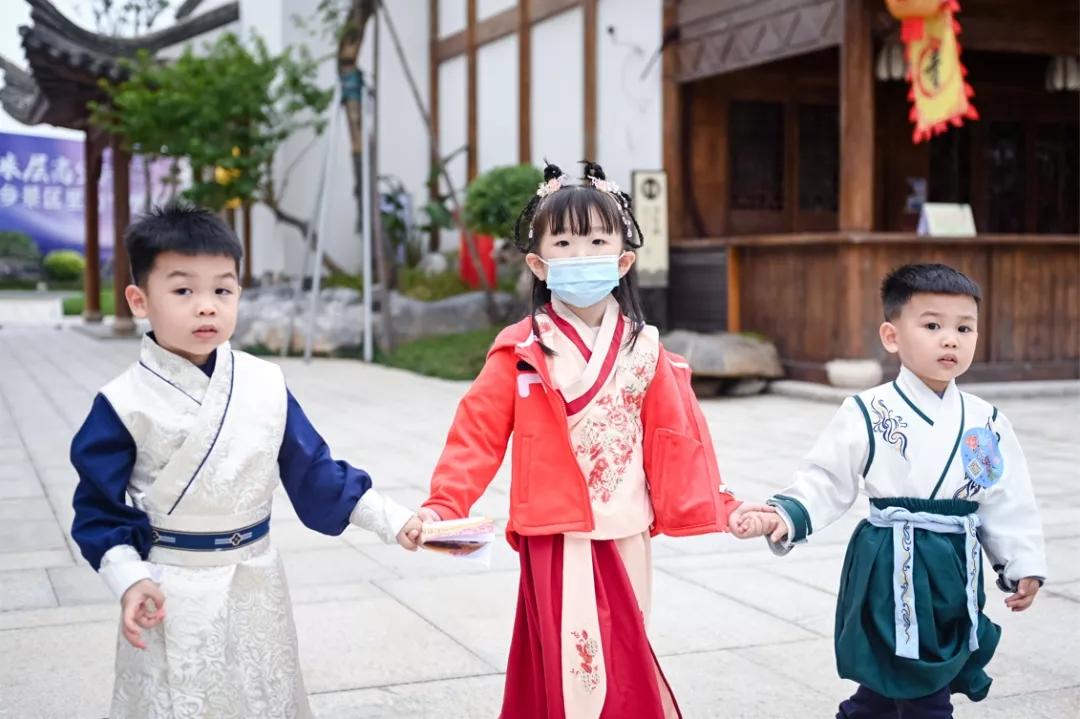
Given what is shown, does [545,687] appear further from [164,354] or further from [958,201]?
[958,201]

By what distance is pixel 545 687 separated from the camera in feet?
8.08

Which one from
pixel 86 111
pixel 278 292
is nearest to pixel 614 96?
pixel 278 292

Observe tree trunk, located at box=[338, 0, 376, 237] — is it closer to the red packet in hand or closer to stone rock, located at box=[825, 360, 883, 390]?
stone rock, located at box=[825, 360, 883, 390]

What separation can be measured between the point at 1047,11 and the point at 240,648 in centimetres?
950

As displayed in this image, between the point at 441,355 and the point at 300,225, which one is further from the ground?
the point at 300,225

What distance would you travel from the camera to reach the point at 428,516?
239 cm

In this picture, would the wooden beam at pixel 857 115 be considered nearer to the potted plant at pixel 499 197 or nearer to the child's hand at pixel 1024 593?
the potted plant at pixel 499 197

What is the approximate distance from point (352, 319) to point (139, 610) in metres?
11.9

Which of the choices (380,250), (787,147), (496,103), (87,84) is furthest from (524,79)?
(87,84)

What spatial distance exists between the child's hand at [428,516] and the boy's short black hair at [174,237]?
1.92 feet

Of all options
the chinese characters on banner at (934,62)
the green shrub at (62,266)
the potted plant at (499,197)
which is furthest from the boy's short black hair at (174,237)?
the green shrub at (62,266)

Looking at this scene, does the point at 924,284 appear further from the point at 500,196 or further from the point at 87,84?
the point at 87,84

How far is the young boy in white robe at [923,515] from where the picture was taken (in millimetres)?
2514

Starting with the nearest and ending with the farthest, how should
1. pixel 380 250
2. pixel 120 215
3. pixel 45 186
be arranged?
pixel 380 250
pixel 120 215
pixel 45 186
